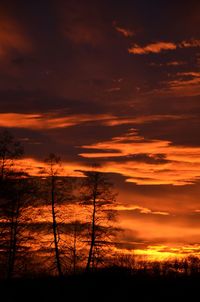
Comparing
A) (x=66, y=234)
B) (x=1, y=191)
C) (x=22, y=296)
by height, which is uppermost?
(x=1, y=191)

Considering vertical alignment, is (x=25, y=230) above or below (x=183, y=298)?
above

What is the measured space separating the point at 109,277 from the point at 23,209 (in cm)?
1240

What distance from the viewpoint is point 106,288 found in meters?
27.6

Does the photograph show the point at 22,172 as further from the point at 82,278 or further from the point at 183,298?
the point at 183,298

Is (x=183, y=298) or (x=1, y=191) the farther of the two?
(x=1, y=191)

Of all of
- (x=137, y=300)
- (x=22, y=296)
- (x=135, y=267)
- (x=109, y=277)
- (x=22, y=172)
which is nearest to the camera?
(x=137, y=300)

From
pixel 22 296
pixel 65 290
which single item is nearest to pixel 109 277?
pixel 65 290

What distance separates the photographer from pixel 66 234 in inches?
1604

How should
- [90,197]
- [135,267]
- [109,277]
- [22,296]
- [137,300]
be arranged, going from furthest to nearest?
[90,197] → [135,267] → [109,277] → [22,296] → [137,300]

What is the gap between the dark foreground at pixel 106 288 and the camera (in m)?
25.1

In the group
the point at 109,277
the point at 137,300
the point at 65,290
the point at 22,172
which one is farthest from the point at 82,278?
the point at 22,172

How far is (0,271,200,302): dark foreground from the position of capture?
2512 cm

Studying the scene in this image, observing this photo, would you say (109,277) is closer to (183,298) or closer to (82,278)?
(82,278)

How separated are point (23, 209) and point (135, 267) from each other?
1083 cm
